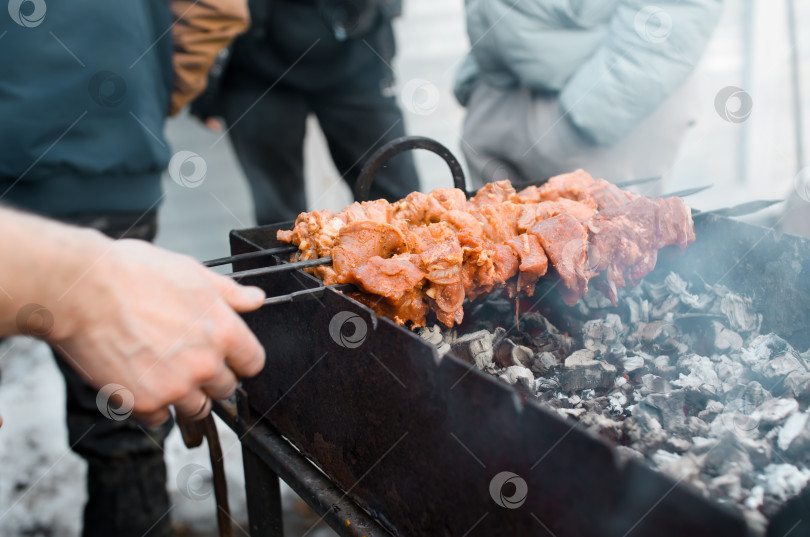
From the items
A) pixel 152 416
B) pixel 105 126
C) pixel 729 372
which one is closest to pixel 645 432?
pixel 729 372

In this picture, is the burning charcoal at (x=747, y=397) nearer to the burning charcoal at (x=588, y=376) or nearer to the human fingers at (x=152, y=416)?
the burning charcoal at (x=588, y=376)

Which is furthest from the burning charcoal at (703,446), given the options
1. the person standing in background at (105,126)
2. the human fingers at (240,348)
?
the person standing in background at (105,126)

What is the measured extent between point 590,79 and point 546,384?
193 cm

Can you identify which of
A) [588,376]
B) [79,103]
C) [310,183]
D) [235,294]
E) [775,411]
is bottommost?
[310,183]

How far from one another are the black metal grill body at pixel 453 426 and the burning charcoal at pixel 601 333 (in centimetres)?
48

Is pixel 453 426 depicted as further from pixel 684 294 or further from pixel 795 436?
pixel 684 294

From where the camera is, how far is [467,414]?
4.39 feet

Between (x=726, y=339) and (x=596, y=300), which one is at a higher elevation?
(x=726, y=339)

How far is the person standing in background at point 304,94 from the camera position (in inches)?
169

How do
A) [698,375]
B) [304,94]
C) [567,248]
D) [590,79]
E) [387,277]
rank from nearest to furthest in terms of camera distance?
[387,277]
[698,375]
[567,248]
[590,79]
[304,94]

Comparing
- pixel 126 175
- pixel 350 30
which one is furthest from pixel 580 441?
pixel 350 30

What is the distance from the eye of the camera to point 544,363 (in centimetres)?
202

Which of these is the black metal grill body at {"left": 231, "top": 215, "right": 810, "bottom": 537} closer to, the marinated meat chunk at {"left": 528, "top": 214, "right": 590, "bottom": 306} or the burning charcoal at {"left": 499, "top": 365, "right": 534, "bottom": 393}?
the burning charcoal at {"left": 499, "top": 365, "right": 534, "bottom": 393}

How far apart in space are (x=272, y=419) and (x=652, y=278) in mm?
1603
